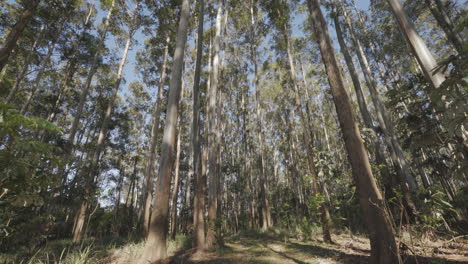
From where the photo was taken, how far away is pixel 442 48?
1611 centimetres

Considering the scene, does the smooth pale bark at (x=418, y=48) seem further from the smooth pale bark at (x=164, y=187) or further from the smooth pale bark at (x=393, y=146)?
the smooth pale bark at (x=164, y=187)

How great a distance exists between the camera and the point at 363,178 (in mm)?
3211

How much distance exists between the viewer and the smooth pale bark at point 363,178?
284 cm

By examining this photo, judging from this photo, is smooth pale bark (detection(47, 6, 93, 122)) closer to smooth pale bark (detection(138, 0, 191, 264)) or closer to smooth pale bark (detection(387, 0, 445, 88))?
smooth pale bark (detection(138, 0, 191, 264))

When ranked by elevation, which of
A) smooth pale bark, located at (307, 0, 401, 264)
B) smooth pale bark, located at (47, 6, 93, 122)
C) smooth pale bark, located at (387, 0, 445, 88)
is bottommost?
smooth pale bark, located at (307, 0, 401, 264)

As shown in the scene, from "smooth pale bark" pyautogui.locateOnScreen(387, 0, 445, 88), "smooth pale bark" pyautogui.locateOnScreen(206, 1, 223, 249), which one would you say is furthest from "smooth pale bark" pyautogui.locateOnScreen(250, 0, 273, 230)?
"smooth pale bark" pyautogui.locateOnScreen(387, 0, 445, 88)

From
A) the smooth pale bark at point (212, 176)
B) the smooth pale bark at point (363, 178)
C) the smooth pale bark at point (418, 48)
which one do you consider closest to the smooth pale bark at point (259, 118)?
the smooth pale bark at point (212, 176)

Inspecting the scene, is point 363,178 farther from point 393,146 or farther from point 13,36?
point 393,146

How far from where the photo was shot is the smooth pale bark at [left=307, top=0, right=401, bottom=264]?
2.84 metres

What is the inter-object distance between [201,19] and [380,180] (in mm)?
8933

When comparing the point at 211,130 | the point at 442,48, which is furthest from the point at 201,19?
the point at 442,48

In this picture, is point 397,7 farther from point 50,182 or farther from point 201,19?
point 50,182

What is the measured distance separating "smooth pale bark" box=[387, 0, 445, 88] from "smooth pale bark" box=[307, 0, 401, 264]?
63.1 inches

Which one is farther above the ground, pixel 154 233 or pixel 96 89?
pixel 96 89
